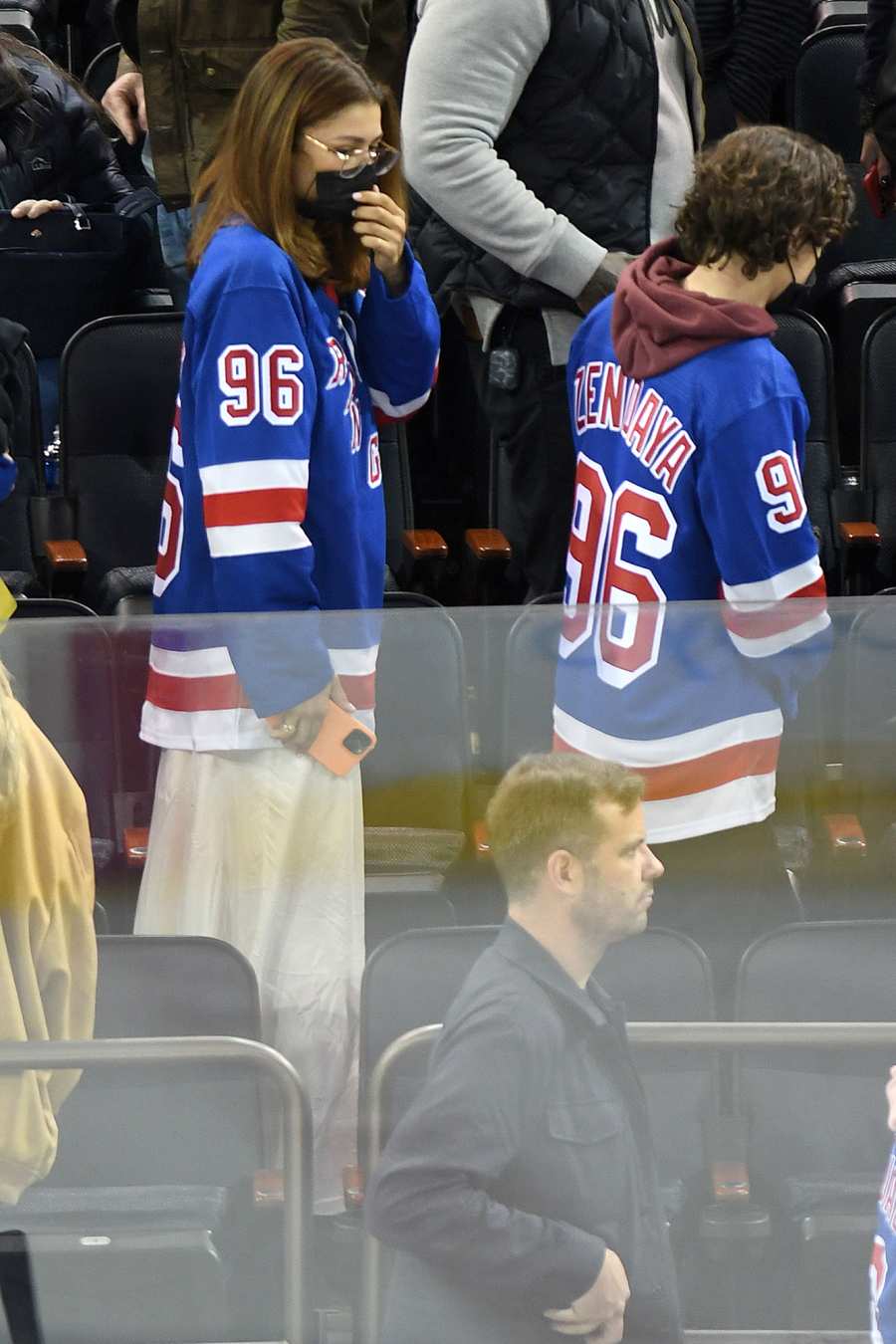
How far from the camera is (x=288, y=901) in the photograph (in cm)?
172

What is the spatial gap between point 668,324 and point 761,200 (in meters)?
0.18

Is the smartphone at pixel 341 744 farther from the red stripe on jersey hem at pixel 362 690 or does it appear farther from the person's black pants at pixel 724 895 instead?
the person's black pants at pixel 724 895

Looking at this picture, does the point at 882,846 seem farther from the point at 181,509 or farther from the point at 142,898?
the point at 181,509

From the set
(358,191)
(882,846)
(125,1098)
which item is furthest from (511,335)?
(125,1098)

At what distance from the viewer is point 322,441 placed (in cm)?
217

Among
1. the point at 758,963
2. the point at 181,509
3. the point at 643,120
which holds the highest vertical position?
the point at 643,120

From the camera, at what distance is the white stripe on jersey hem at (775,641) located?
180 centimetres

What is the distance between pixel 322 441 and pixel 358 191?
0.28m

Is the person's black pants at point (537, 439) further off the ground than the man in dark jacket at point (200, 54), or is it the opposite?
the man in dark jacket at point (200, 54)

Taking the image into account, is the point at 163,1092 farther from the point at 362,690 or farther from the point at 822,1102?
the point at 822,1102

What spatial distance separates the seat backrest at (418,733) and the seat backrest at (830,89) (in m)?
2.63

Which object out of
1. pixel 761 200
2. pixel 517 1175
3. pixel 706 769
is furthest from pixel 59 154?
pixel 517 1175

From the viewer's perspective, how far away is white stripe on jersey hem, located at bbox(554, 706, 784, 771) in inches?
67.3

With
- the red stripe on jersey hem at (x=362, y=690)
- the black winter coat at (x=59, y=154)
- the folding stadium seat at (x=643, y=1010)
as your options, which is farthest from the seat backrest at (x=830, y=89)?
the folding stadium seat at (x=643, y=1010)
